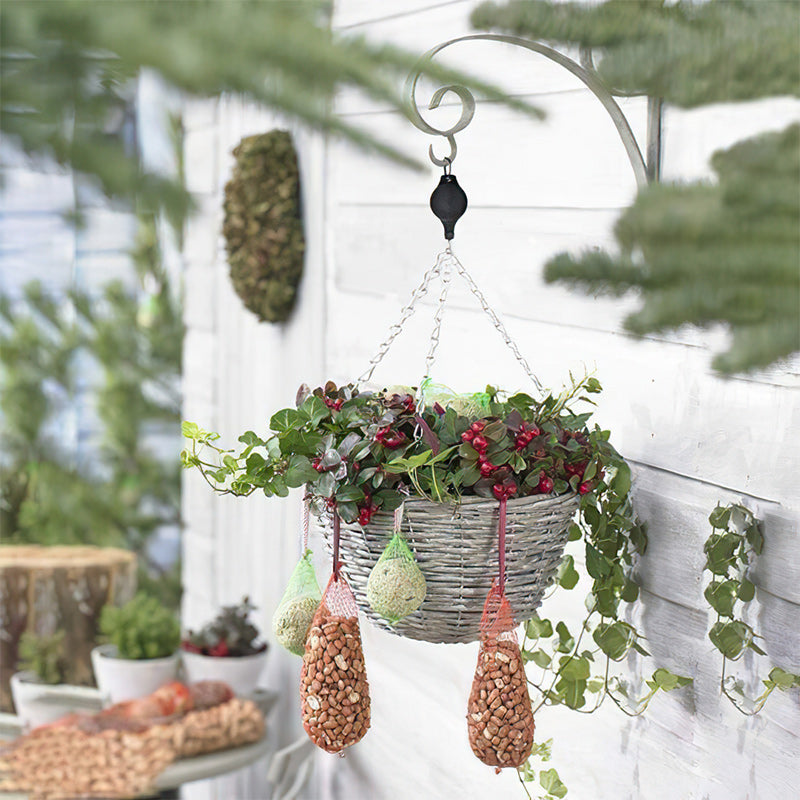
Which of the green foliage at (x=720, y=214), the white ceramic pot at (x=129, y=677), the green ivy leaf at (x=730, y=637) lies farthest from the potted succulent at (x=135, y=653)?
the green foliage at (x=720, y=214)

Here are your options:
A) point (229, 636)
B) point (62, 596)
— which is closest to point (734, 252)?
point (229, 636)

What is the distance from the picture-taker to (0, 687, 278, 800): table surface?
1.85 metres

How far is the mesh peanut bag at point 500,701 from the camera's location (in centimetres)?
84

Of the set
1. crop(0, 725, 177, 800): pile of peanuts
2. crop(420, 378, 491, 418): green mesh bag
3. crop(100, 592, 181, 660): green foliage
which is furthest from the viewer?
crop(100, 592, 181, 660): green foliage

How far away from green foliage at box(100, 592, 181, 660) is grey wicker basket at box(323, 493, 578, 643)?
1.39m

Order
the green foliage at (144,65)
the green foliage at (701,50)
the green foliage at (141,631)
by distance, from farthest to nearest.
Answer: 1. the green foliage at (141,631)
2. the green foliage at (701,50)
3. the green foliage at (144,65)

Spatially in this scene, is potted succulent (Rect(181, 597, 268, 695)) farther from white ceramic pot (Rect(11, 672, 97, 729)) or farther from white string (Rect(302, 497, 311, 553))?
white string (Rect(302, 497, 311, 553))

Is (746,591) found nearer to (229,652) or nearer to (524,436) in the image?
(524,436)

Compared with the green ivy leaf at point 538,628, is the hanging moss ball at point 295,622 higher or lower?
higher

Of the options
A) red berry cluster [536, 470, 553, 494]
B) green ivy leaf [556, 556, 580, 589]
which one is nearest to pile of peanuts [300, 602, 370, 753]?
red berry cluster [536, 470, 553, 494]

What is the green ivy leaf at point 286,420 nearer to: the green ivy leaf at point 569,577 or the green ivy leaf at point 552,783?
the green ivy leaf at point 569,577

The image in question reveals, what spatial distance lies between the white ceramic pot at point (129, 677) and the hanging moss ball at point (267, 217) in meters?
0.83

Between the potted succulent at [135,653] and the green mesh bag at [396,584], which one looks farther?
the potted succulent at [135,653]

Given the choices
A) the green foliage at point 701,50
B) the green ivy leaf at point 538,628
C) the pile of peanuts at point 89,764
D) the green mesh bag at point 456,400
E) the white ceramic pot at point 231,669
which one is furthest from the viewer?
the white ceramic pot at point 231,669
